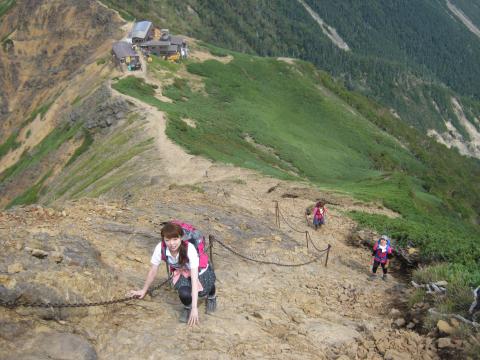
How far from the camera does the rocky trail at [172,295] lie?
8930 millimetres

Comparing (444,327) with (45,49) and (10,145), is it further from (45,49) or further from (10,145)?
(45,49)

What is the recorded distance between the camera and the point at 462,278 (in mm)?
11727

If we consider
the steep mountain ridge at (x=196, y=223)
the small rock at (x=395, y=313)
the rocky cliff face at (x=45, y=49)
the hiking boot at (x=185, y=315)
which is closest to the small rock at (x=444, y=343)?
the steep mountain ridge at (x=196, y=223)

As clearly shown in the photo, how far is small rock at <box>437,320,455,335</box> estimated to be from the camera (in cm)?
970

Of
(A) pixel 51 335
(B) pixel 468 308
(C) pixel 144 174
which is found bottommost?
(C) pixel 144 174

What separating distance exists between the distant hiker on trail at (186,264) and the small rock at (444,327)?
16.6 ft

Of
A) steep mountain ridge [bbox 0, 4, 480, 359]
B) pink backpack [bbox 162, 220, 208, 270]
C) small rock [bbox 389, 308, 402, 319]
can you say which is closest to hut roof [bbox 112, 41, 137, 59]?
steep mountain ridge [bbox 0, 4, 480, 359]

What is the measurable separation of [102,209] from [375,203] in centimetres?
2079

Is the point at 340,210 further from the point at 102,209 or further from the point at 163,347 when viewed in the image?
the point at 163,347

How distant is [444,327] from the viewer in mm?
9820

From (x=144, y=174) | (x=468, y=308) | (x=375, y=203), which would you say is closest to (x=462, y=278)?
(x=468, y=308)

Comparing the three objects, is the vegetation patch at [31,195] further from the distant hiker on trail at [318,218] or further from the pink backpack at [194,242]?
the pink backpack at [194,242]

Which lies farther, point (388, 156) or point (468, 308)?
point (388, 156)

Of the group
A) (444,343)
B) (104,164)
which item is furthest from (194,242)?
(104,164)
